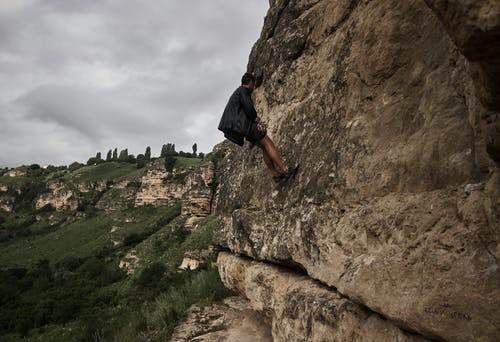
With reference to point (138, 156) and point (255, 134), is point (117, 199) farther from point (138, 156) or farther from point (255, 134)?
point (255, 134)

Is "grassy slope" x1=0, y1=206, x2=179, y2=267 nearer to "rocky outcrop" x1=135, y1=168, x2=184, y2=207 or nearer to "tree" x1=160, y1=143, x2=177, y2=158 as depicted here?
"rocky outcrop" x1=135, y1=168, x2=184, y2=207

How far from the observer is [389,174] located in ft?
11.9

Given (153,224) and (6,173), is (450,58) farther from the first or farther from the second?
(6,173)

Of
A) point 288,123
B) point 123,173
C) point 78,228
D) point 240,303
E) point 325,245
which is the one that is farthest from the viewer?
point 123,173

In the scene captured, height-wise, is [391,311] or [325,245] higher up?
[325,245]

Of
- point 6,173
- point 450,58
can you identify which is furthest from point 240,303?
point 6,173

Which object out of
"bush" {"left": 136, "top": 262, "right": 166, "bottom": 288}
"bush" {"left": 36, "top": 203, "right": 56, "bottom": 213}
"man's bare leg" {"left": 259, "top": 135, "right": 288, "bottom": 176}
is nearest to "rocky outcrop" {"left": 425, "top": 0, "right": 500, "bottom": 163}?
"man's bare leg" {"left": 259, "top": 135, "right": 288, "bottom": 176}

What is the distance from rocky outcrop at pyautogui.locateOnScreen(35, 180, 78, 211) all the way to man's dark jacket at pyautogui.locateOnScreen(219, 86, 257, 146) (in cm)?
12592

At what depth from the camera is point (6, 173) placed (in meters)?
166

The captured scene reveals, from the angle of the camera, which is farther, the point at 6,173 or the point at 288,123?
the point at 6,173

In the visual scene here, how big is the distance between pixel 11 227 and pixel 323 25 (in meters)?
128

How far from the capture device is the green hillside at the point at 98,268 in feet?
35.3

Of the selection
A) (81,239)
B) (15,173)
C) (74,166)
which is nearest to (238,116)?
(81,239)

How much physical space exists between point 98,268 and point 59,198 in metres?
74.5
